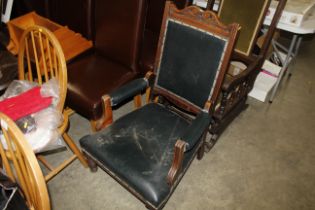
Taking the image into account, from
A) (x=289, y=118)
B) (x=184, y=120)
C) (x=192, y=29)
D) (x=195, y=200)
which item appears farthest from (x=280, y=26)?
(x=195, y=200)

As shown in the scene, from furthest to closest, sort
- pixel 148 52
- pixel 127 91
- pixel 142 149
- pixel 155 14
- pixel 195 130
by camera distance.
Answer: pixel 155 14 < pixel 148 52 < pixel 127 91 < pixel 142 149 < pixel 195 130

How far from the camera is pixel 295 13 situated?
1.88 metres

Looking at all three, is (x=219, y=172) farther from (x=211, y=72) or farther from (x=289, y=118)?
(x=289, y=118)

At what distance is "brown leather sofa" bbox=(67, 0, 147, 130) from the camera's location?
1609 mm

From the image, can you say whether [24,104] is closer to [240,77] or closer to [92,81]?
[92,81]

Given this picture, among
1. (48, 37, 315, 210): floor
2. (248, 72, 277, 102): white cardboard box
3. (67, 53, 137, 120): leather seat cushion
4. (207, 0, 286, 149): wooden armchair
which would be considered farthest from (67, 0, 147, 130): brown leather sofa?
(248, 72, 277, 102): white cardboard box

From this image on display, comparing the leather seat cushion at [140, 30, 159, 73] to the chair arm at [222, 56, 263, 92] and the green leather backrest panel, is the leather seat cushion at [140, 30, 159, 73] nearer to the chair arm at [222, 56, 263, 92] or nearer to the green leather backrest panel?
the green leather backrest panel

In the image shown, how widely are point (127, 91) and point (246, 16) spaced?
98 centimetres

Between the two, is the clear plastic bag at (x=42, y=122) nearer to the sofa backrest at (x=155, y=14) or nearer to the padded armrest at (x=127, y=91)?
the padded armrest at (x=127, y=91)

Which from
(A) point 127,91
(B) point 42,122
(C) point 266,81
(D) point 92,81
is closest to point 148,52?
(D) point 92,81

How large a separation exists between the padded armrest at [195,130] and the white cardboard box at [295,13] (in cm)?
115

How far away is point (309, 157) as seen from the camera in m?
1.93

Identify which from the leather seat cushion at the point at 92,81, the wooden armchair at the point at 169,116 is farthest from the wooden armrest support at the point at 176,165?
the leather seat cushion at the point at 92,81

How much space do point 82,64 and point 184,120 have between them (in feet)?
2.91
